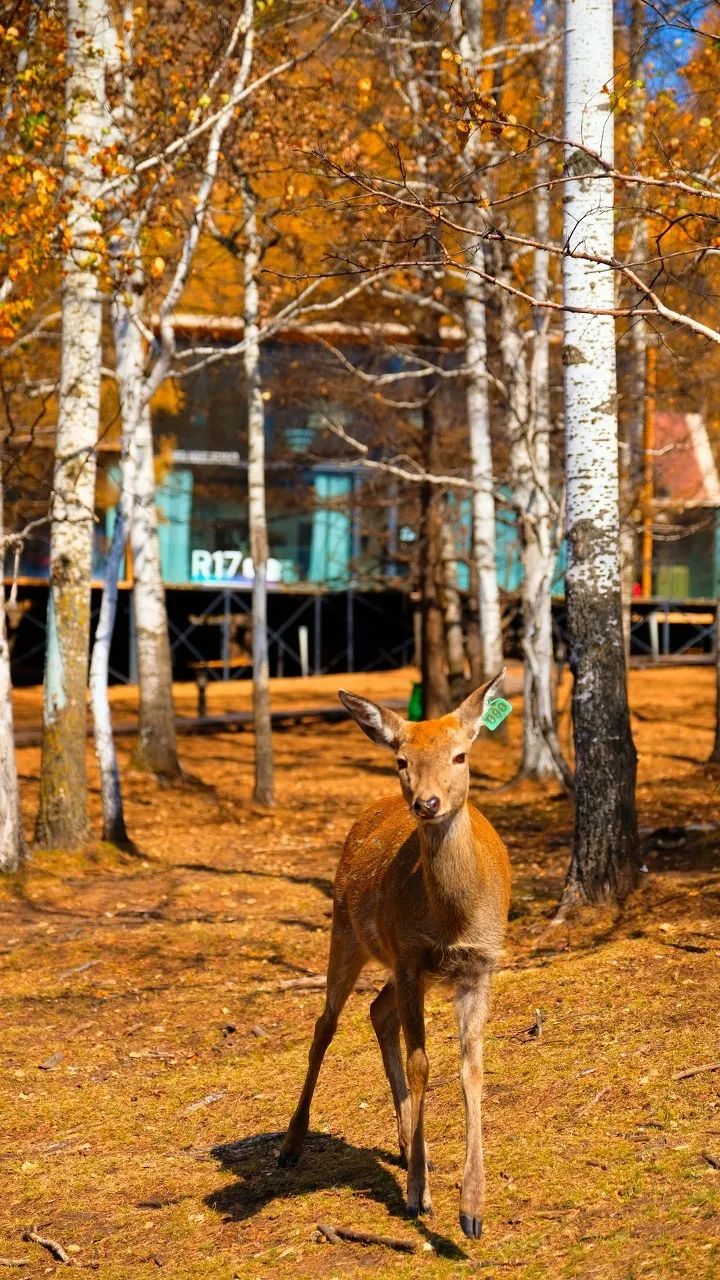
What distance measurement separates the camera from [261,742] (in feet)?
55.2

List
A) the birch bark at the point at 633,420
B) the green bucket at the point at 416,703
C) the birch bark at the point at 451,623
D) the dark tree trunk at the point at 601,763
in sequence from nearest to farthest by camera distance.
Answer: the dark tree trunk at the point at 601,763 < the birch bark at the point at 633,420 < the green bucket at the point at 416,703 < the birch bark at the point at 451,623

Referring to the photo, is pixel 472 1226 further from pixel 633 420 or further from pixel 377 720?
pixel 633 420

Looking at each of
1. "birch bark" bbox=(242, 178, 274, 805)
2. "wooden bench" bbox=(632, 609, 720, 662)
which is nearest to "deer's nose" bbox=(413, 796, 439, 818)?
"birch bark" bbox=(242, 178, 274, 805)

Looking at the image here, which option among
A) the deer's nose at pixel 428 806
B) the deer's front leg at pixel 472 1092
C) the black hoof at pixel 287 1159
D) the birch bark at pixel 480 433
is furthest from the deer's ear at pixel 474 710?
the birch bark at pixel 480 433

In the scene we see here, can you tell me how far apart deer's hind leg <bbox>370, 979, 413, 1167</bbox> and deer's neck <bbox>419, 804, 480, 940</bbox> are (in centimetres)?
68

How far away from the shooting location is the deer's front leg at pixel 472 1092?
538 centimetres

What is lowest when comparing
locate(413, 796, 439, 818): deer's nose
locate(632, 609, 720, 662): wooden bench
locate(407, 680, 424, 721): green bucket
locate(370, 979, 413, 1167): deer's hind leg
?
locate(370, 979, 413, 1167): deer's hind leg

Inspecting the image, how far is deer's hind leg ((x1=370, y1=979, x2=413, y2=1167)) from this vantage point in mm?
6215

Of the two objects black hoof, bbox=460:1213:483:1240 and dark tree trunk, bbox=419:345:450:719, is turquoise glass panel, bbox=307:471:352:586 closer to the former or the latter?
dark tree trunk, bbox=419:345:450:719

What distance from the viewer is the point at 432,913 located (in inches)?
228

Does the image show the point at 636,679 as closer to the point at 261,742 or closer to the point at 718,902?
the point at 261,742

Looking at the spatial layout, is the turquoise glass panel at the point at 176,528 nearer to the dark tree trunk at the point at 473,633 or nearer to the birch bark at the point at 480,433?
the dark tree trunk at the point at 473,633

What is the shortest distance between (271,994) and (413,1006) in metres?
3.70

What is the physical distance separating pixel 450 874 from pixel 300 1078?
2.33 meters
